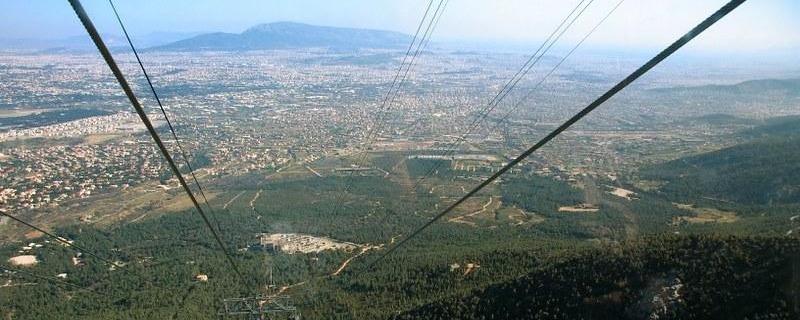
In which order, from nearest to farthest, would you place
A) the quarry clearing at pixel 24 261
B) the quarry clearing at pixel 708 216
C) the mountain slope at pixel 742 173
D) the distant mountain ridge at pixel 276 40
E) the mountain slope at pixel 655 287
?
the mountain slope at pixel 655 287, the quarry clearing at pixel 24 261, the quarry clearing at pixel 708 216, the mountain slope at pixel 742 173, the distant mountain ridge at pixel 276 40

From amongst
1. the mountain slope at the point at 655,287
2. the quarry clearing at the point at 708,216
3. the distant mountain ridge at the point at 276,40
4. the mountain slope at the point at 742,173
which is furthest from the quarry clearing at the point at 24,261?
the distant mountain ridge at the point at 276,40

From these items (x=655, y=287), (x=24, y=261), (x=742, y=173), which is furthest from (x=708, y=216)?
(x=24, y=261)

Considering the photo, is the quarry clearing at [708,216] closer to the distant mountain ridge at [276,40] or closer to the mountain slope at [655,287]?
the mountain slope at [655,287]

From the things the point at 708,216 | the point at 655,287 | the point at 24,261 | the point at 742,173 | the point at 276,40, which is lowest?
the point at 24,261

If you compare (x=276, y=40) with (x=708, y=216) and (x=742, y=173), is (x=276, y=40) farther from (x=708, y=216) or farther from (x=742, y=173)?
(x=708, y=216)

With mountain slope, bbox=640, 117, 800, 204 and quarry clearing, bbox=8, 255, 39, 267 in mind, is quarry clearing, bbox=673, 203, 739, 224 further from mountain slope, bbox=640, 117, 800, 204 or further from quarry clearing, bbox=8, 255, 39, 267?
quarry clearing, bbox=8, 255, 39, 267

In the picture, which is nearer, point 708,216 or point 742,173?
point 708,216

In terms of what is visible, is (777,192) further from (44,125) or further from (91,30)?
(44,125)

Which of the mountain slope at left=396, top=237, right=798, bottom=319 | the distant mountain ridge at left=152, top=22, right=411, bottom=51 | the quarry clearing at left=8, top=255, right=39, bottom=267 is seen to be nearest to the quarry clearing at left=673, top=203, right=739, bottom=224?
the mountain slope at left=396, top=237, right=798, bottom=319

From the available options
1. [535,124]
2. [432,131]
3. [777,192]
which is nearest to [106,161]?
[432,131]
